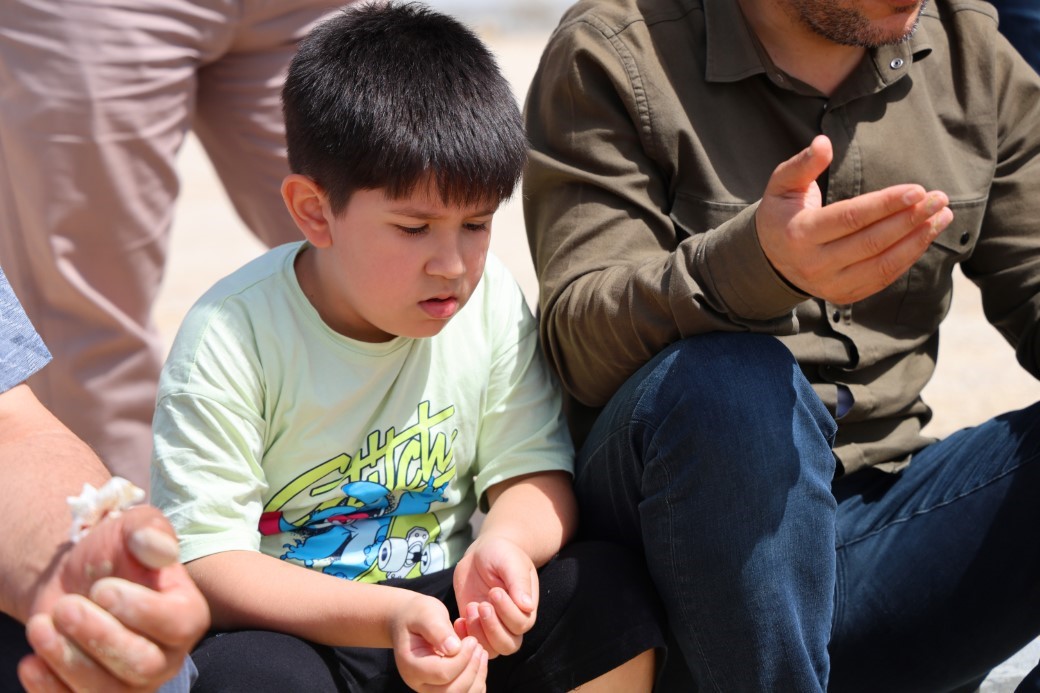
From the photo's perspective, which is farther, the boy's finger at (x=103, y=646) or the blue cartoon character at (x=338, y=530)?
the blue cartoon character at (x=338, y=530)

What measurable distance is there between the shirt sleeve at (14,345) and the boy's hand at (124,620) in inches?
19.9

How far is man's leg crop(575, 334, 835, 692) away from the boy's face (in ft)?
1.07

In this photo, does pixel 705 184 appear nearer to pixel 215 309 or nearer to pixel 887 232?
pixel 887 232

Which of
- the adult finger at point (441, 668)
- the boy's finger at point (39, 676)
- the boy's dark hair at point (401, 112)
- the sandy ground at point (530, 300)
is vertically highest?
the boy's dark hair at point (401, 112)

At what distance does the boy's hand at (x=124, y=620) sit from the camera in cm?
122

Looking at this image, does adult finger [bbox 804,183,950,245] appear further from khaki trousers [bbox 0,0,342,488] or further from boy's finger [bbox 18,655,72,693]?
khaki trousers [bbox 0,0,342,488]

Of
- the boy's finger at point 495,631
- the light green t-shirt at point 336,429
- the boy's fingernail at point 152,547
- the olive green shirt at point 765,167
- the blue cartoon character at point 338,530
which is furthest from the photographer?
the olive green shirt at point 765,167

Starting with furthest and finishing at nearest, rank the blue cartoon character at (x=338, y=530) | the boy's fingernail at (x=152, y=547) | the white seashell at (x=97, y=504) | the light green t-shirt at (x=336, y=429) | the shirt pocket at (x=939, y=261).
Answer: the shirt pocket at (x=939, y=261) < the blue cartoon character at (x=338, y=530) < the light green t-shirt at (x=336, y=429) < the white seashell at (x=97, y=504) < the boy's fingernail at (x=152, y=547)

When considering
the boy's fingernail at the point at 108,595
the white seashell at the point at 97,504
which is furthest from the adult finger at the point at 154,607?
the white seashell at the point at 97,504

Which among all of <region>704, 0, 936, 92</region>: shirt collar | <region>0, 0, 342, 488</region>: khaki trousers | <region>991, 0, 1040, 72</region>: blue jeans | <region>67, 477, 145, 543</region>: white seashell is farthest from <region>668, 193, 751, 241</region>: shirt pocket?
<region>67, 477, 145, 543</region>: white seashell

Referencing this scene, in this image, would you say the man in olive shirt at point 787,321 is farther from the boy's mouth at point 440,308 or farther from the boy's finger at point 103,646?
the boy's finger at point 103,646

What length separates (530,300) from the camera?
5.60 meters

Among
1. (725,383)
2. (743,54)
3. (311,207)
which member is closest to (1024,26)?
(743,54)

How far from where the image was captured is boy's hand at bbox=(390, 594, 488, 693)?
173 centimetres
